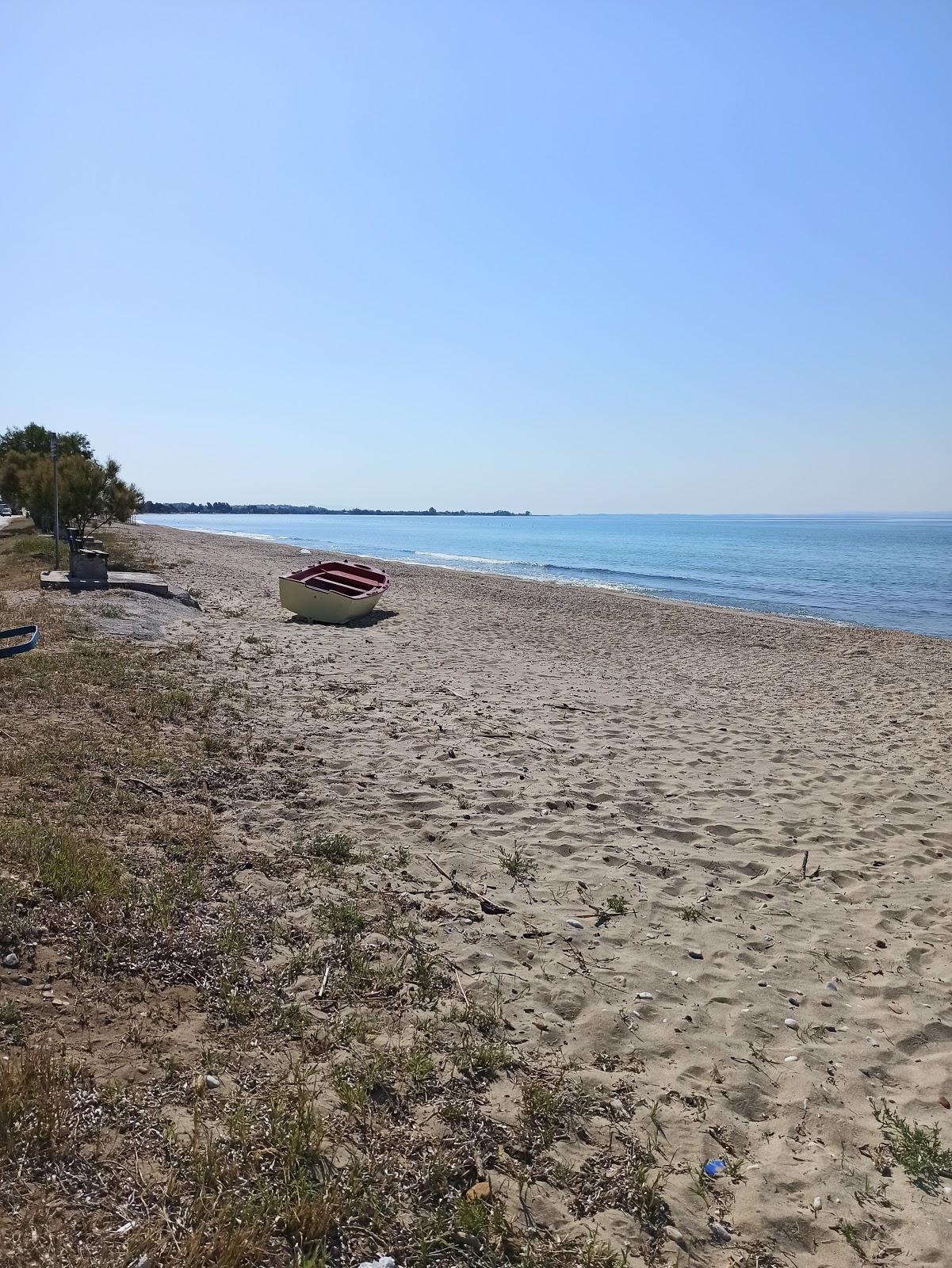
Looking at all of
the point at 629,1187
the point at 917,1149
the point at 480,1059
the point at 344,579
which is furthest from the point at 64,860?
the point at 344,579

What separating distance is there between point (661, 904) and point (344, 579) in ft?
52.2

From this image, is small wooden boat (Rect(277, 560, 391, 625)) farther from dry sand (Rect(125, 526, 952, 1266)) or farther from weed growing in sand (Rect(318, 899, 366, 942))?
weed growing in sand (Rect(318, 899, 366, 942))

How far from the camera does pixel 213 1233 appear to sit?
234 centimetres

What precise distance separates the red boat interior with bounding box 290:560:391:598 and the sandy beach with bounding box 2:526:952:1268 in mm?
6256

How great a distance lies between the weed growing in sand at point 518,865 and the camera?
5.29m

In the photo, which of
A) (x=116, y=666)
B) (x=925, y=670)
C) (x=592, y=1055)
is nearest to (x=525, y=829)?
(x=592, y=1055)

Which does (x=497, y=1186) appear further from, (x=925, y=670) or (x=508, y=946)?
(x=925, y=670)

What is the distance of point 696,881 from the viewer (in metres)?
5.43

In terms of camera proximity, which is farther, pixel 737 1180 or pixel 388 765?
pixel 388 765

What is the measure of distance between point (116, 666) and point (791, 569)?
47.1m

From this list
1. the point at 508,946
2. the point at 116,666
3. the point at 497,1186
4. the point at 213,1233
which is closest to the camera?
the point at 213,1233

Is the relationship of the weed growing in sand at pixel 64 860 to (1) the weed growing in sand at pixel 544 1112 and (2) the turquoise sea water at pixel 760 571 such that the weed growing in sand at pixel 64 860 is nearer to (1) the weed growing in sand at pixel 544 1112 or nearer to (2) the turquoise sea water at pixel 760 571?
(1) the weed growing in sand at pixel 544 1112

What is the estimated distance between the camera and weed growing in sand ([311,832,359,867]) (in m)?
5.29

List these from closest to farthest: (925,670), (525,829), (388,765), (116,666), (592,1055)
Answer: (592,1055), (525,829), (388,765), (116,666), (925,670)
